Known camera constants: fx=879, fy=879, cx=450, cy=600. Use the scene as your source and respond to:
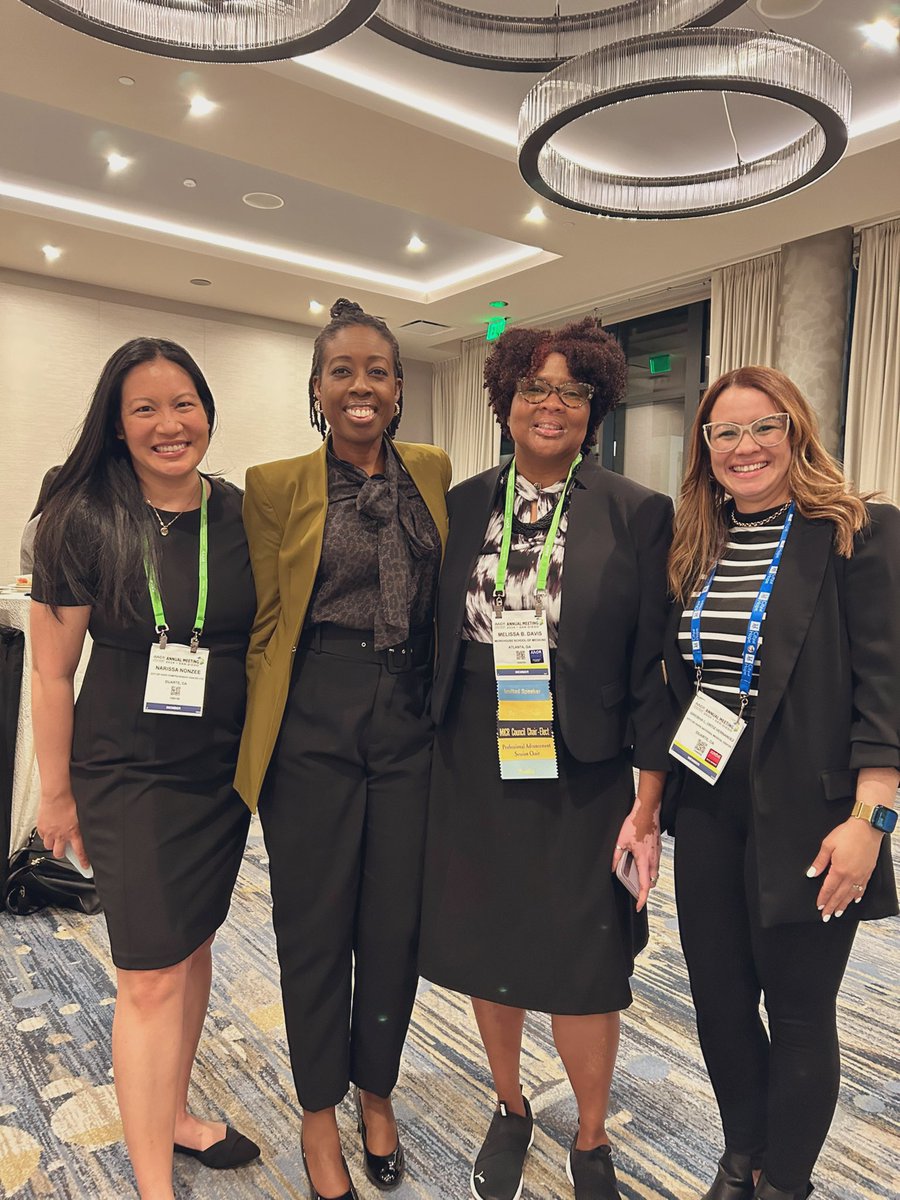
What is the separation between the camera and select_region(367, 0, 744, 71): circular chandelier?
3113mm

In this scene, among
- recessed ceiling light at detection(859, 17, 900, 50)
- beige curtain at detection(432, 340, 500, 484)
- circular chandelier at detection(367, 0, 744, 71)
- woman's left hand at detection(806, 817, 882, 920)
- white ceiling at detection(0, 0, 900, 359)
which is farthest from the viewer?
beige curtain at detection(432, 340, 500, 484)

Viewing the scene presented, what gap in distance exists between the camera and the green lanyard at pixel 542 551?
1.64 metres

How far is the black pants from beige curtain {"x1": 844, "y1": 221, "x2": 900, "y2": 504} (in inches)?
201

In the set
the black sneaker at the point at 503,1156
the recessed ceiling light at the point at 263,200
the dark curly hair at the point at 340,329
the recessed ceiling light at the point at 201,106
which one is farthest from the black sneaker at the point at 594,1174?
the recessed ceiling light at the point at 263,200

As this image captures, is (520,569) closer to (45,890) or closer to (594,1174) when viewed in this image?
(594,1174)

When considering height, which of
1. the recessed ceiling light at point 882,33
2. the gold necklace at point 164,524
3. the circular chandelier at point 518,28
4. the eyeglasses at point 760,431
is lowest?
the gold necklace at point 164,524

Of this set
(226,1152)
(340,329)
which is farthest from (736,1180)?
(340,329)

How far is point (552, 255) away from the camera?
6602 millimetres

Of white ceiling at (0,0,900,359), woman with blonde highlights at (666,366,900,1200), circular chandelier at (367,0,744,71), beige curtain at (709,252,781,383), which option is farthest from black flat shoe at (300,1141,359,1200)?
beige curtain at (709,252,781,383)

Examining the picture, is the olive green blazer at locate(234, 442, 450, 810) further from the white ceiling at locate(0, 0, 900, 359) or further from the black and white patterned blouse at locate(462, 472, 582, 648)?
the white ceiling at locate(0, 0, 900, 359)

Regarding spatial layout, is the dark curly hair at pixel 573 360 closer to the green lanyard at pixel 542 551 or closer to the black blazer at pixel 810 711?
the green lanyard at pixel 542 551

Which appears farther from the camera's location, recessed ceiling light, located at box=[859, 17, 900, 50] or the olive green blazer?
recessed ceiling light, located at box=[859, 17, 900, 50]

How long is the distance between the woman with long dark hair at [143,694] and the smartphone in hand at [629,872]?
0.76 m

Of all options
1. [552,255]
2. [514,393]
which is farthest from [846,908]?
[552,255]
